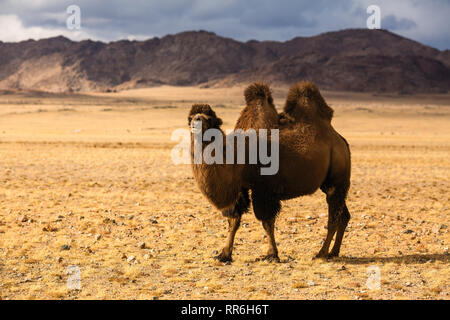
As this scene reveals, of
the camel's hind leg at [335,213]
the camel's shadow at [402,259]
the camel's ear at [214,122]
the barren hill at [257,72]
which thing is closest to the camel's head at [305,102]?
the camel's hind leg at [335,213]

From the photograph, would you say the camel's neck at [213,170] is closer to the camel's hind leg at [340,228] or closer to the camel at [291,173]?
the camel at [291,173]

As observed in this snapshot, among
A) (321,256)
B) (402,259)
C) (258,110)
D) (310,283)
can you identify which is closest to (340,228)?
(321,256)

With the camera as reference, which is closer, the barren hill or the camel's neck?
the camel's neck

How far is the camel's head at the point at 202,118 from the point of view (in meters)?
6.69

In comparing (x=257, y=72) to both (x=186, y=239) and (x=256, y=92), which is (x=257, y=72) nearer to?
(x=186, y=239)

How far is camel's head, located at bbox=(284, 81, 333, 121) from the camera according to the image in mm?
7867

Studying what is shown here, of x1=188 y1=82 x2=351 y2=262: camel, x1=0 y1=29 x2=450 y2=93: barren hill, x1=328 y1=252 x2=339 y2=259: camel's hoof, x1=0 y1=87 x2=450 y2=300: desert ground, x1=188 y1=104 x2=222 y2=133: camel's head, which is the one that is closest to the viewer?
x1=0 y1=87 x2=450 y2=300: desert ground

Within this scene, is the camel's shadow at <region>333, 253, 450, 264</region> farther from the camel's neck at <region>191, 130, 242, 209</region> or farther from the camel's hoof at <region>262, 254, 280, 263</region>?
the camel's neck at <region>191, 130, 242, 209</region>

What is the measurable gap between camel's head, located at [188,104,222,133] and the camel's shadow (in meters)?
2.74

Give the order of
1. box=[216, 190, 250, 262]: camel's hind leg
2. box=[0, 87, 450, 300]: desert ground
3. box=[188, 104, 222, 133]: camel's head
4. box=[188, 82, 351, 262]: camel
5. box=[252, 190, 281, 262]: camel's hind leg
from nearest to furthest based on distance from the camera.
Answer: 1. box=[0, 87, 450, 300]: desert ground
2. box=[188, 104, 222, 133]: camel's head
3. box=[188, 82, 351, 262]: camel
4. box=[252, 190, 281, 262]: camel's hind leg
5. box=[216, 190, 250, 262]: camel's hind leg

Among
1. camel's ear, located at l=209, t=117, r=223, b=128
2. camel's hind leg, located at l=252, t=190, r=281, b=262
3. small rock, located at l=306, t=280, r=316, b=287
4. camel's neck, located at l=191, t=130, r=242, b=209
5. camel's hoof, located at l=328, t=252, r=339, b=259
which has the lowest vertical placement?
small rock, located at l=306, t=280, r=316, b=287

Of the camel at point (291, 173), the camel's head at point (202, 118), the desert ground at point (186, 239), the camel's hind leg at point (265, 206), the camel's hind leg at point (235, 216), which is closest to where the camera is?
the desert ground at point (186, 239)

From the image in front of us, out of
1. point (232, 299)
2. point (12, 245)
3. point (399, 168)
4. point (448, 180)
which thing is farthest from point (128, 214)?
point (399, 168)

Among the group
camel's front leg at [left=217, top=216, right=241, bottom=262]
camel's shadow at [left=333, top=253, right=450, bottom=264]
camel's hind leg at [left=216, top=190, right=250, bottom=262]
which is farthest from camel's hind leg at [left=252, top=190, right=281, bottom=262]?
camel's shadow at [left=333, top=253, right=450, bottom=264]
